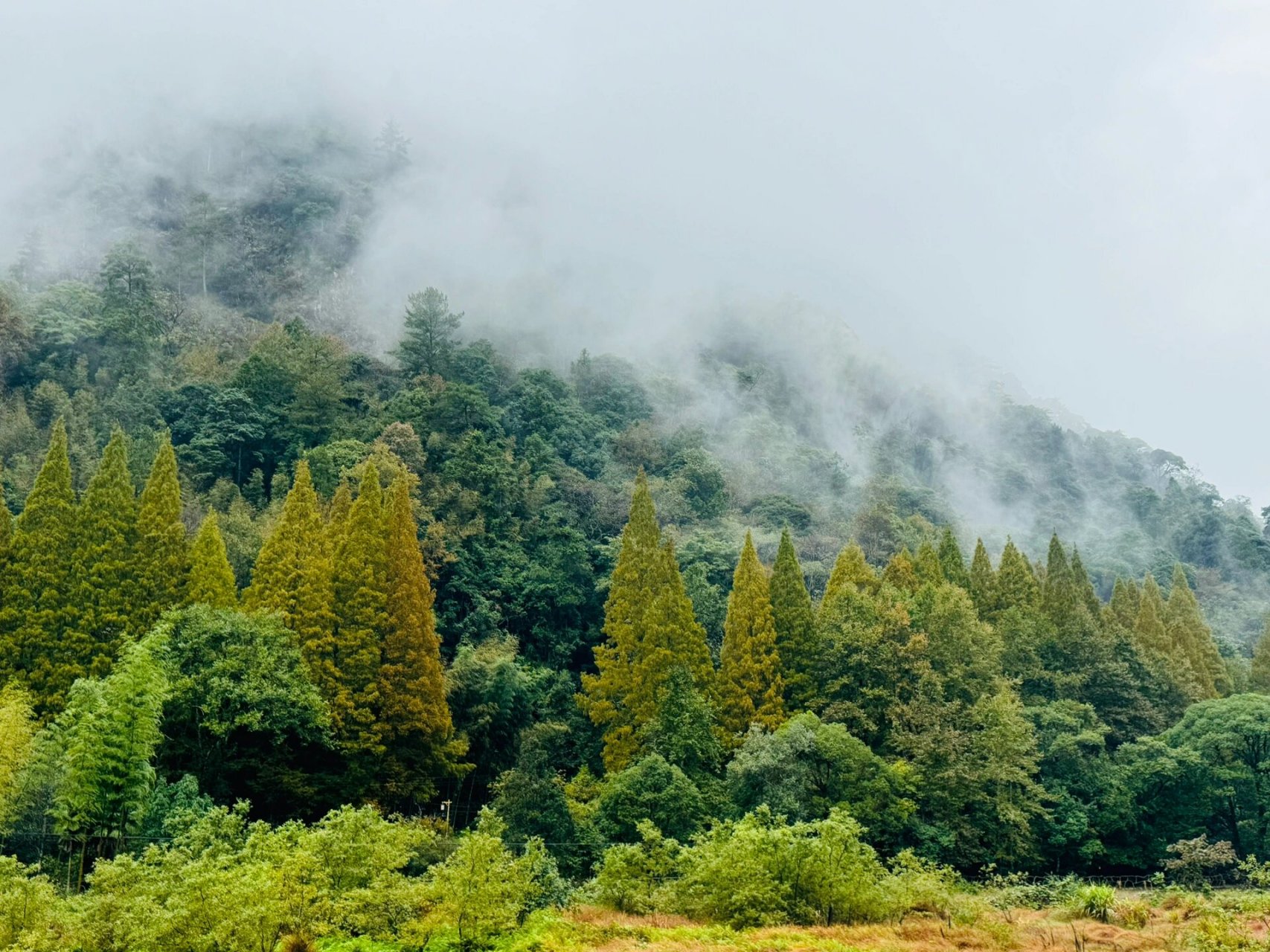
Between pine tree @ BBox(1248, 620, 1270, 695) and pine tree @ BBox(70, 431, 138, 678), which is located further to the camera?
pine tree @ BBox(1248, 620, 1270, 695)

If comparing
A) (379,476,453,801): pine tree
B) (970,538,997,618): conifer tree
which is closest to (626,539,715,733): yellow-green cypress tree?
(379,476,453,801): pine tree

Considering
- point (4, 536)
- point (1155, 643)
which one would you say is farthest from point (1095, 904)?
point (4, 536)

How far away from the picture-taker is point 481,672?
4238cm

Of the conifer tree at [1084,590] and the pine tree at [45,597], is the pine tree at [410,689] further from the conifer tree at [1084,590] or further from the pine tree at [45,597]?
the conifer tree at [1084,590]

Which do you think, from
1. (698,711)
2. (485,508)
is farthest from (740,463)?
(698,711)

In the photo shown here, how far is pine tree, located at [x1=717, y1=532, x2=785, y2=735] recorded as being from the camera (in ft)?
134

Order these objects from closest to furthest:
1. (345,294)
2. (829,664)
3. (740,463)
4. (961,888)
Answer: (961,888)
(829,664)
(740,463)
(345,294)

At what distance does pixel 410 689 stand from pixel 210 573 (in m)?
8.03

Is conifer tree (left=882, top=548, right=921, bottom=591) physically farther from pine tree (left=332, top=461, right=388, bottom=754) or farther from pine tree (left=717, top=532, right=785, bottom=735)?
pine tree (left=332, top=461, right=388, bottom=754)

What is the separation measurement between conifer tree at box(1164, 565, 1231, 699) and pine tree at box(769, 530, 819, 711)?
20.2 meters

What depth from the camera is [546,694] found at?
45781mm

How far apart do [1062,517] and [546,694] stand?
7287 centimetres

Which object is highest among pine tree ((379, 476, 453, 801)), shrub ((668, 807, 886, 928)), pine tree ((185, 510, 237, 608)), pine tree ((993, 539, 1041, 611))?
pine tree ((993, 539, 1041, 611))

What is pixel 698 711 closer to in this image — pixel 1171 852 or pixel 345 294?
pixel 1171 852
